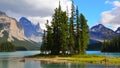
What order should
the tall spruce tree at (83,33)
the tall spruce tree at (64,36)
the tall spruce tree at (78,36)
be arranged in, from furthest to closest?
1. the tall spruce tree at (83,33)
2. the tall spruce tree at (78,36)
3. the tall spruce tree at (64,36)

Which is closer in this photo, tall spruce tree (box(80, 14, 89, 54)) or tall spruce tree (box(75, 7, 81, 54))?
tall spruce tree (box(75, 7, 81, 54))

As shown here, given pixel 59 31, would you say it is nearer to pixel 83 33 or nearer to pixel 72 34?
pixel 72 34

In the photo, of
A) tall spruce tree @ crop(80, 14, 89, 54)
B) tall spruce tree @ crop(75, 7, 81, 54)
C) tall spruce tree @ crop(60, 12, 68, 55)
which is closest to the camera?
tall spruce tree @ crop(60, 12, 68, 55)

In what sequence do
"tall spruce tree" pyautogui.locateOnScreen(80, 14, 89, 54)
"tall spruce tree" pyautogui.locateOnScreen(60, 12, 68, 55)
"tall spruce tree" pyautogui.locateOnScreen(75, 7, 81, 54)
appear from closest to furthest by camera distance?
1. "tall spruce tree" pyautogui.locateOnScreen(60, 12, 68, 55)
2. "tall spruce tree" pyautogui.locateOnScreen(75, 7, 81, 54)
3. "tall spruce tree" pyautogui.locateOnScreen(80, 14, 89, 54)

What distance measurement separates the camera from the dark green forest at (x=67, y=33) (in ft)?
380

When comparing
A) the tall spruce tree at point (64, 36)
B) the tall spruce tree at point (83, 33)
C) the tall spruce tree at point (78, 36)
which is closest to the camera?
the tall spruce tree at point (64, 36)

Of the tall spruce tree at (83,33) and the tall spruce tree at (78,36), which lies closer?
the tall spruce tree at (78,36)

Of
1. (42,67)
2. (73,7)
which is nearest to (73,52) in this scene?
(73,7)

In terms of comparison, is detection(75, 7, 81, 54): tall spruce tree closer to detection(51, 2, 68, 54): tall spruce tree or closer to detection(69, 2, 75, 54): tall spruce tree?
detection(69, 2, 75, 54): tall spruce tree

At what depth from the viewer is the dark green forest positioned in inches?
4564

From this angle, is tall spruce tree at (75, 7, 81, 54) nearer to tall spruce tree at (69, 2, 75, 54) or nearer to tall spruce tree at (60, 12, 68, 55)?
tall spruce tree at (69, 2, 75, 54)

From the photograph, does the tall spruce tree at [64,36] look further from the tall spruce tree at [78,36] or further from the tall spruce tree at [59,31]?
the tall spruce tree at [78,36]

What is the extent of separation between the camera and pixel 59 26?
392 feet

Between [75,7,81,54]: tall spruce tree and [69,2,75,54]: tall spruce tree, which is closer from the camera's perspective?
[69,2,75,54]: tall spruce tree
